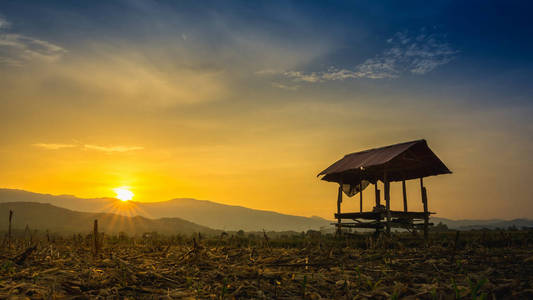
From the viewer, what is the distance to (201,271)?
21.3 ft

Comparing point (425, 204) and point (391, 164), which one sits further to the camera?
point (425, 204)

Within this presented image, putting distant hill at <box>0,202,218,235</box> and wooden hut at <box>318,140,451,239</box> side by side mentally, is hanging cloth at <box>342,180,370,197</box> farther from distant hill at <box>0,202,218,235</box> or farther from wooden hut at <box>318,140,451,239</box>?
distant hill at <box>0,202,218,235</box>

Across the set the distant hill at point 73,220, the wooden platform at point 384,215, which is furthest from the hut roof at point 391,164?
the distant hill at point 73,220

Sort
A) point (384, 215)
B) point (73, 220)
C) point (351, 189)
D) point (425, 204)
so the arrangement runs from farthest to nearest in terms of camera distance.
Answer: point (73, 220) < point (351, 189) < point (425, 204) < point (384, 215)

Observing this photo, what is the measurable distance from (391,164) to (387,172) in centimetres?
92

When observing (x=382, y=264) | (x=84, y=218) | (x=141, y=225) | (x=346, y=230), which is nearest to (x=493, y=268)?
(x=382, y=264)

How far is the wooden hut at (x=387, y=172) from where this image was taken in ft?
54.2

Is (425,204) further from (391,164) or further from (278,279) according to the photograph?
(278,279)

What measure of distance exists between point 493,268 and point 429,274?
1168 millimetres

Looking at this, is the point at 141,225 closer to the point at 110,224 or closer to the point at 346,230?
the point at 110,224

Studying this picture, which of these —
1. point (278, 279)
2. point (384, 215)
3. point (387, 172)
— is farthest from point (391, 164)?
point (278, 279)

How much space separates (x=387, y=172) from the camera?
1766 cm

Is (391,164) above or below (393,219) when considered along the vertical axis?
above

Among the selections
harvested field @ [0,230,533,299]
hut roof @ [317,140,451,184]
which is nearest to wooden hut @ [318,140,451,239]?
hut roof @ [317,140,451,184]
